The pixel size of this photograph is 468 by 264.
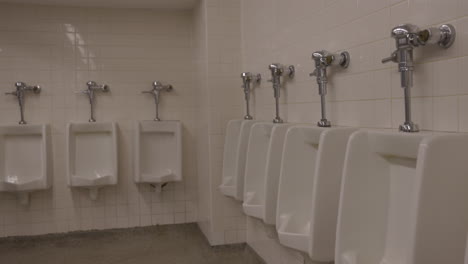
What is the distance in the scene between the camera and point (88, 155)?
11.7ft

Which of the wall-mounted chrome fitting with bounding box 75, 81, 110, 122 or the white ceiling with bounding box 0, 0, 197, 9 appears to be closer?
the white ceiling with bounding box 0, 0, 197, 9

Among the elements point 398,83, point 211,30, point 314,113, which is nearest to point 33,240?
point 211,30

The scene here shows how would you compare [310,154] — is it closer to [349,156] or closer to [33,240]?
[349,156]

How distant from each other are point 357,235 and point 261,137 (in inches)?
42.8

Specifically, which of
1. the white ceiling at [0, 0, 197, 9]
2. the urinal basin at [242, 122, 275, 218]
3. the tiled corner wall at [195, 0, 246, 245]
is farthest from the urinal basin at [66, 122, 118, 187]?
the urinal basin at [242, 122, 275, 218]

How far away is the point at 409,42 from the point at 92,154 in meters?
2.84

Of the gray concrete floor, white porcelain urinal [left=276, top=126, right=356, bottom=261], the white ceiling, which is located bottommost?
the gray concrete floor

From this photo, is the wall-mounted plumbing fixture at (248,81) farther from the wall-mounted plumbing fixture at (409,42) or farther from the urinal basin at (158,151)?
the wall-mounted plumbing fixture at (409,42)

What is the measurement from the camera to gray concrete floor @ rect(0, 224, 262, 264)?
9.89 feet

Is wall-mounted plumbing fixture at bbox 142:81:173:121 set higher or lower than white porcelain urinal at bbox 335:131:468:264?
higher

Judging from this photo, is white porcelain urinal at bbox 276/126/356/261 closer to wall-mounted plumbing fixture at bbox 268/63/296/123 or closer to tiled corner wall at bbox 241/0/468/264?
tiled corner wall at bbox 241/0/468/264

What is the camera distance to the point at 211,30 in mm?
3152

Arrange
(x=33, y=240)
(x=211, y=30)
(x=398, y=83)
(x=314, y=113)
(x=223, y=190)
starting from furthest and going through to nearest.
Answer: (x=33, y=240) < (x=211, y=30) < (x=223, y=190) < (x=314, y=113) < (x=398, y=83)

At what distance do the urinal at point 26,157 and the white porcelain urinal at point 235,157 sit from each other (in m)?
1.45
